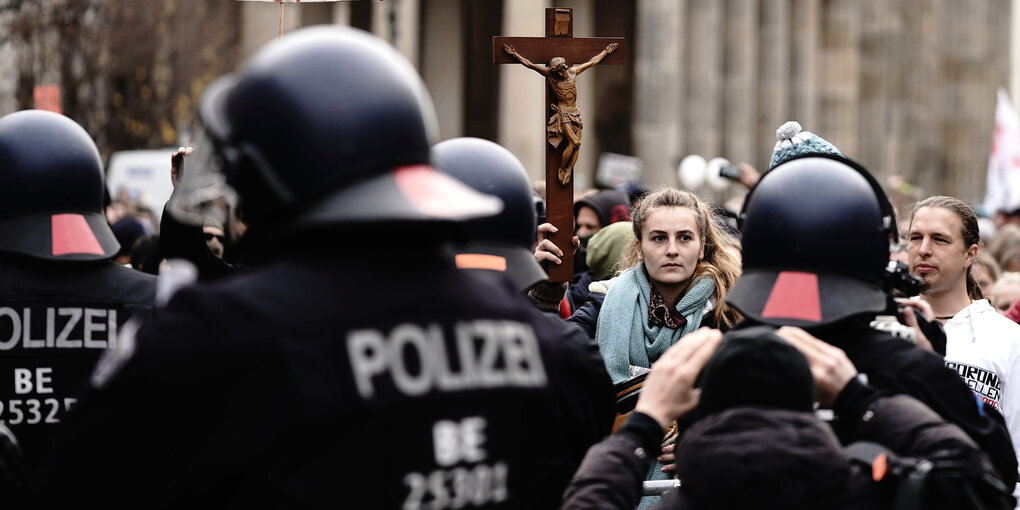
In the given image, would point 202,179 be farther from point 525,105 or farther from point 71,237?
point 525,105

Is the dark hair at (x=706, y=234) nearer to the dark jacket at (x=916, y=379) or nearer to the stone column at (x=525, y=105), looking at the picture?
the dark jacket at (x=916, y=379)

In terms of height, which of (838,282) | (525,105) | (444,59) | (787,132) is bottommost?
(525,105)

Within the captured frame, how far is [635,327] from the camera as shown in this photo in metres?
6.02

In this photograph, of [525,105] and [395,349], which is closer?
[395,349]

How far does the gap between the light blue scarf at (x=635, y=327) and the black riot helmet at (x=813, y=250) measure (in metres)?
2.36

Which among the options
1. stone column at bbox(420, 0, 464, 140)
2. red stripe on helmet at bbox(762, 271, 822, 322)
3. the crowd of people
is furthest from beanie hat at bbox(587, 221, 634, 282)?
stone column at bbox(420, 0, 464, 140)

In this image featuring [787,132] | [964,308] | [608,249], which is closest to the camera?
[787,132]

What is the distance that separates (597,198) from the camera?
970 cm

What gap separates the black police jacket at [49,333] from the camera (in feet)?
13.0

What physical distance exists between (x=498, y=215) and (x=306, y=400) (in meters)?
1.80

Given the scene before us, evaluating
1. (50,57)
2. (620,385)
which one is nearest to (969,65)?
(50,57)

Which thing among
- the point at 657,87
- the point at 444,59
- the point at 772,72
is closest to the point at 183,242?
the point at 657,87

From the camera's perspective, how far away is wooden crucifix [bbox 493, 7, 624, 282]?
6.99 m

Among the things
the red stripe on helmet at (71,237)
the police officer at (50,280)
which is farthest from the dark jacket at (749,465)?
the red stripe on helmet at (71,237)
